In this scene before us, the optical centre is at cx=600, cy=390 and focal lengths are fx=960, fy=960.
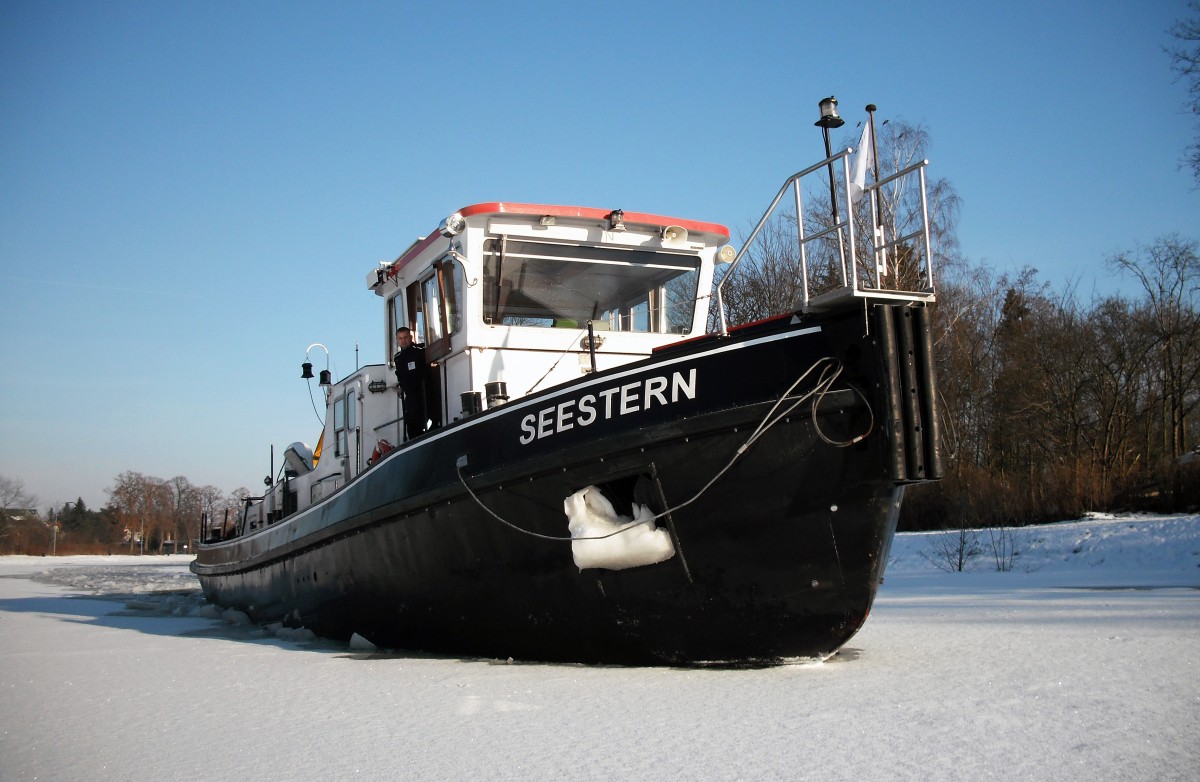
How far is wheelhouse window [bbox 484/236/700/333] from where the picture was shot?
7008 millimetres

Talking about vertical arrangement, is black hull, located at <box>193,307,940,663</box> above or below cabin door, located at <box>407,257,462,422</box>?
below

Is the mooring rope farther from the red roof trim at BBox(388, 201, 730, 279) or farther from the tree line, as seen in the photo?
the tree line

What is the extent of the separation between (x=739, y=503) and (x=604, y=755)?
6.14 ft

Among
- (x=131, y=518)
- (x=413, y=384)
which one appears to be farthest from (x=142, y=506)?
(x=413, y=384)

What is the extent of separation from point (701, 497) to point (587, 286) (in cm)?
275

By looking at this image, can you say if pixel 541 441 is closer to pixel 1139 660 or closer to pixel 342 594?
pixel 342 594

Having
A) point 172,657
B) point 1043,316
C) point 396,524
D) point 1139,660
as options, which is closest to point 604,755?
point 1139,660

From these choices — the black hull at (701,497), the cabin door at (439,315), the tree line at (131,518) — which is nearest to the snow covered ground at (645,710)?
the black hull at (701,497)

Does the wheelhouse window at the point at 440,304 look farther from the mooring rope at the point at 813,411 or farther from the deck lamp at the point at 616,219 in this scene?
the mooring rope at the point at 813,411

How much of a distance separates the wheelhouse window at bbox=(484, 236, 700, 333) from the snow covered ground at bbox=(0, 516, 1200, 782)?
2666 millimetres

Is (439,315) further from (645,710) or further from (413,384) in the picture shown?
(645,710)

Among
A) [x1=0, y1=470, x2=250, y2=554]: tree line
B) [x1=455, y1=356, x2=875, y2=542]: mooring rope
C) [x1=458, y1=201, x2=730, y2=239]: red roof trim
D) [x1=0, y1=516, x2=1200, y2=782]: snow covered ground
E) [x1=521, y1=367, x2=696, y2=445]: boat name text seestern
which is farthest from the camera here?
[x1=0, y1=470, x2=250, y2=554]: tree line

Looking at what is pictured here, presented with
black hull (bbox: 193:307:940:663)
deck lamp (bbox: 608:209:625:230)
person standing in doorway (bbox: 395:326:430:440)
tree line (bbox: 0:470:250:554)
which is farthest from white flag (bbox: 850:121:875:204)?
tree line (bbox: 0:470:250:554)

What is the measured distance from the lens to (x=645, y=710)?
410cm
